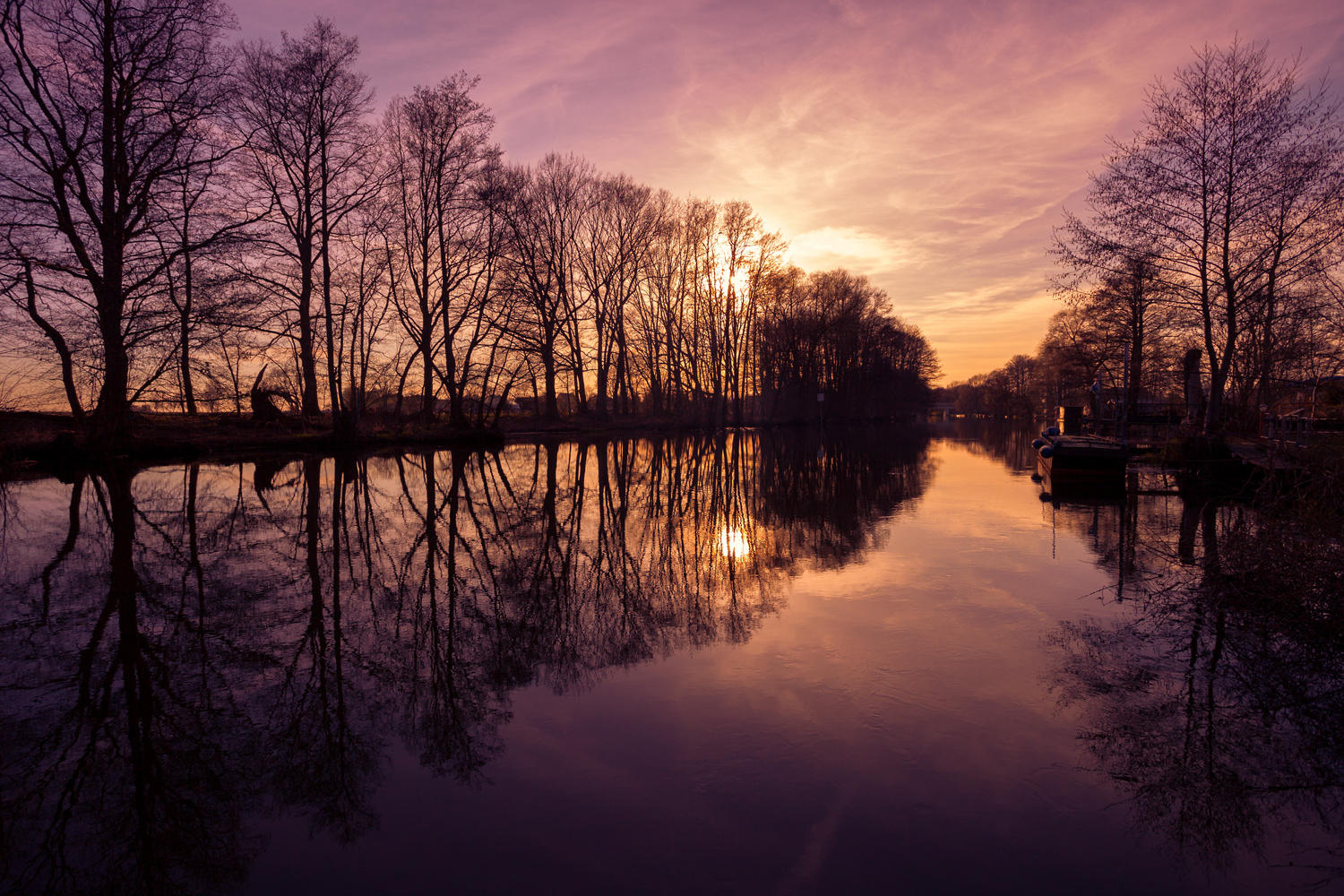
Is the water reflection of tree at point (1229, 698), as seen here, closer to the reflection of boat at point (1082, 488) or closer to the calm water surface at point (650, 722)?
the calm water surface at point (650, 722)

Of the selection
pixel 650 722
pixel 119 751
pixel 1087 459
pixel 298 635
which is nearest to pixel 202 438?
pixel 298 635

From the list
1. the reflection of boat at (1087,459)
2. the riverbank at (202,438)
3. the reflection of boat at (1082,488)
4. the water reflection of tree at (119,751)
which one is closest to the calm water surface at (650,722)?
the water reflection of tree at (119,751)

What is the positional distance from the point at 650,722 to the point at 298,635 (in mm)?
3013

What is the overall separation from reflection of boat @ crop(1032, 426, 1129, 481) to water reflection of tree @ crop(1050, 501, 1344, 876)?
10.4 meters

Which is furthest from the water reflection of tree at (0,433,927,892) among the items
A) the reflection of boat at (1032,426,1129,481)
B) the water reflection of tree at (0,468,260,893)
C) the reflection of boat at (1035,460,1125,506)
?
the reflection of boat at (1032,426,1129,481)

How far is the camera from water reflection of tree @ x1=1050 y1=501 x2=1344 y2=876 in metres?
2.88

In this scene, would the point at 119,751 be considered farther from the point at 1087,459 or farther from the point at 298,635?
the point at 1087,459

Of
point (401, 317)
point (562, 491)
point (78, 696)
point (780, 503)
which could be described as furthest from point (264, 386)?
point (78, 696)

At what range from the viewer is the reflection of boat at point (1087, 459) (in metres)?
15.6

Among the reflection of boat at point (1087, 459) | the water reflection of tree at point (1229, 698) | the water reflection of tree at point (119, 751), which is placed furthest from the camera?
the reflection of boat at point (1087, 459)

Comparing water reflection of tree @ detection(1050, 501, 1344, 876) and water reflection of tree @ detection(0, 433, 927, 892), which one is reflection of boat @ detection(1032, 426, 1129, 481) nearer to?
water reflection of tree @ detection(0, 433, 927, 892)

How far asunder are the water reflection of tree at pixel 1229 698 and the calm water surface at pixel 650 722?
2cm

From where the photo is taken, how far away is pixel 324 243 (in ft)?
80.1

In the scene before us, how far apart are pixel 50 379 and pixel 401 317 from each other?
12.5 m
